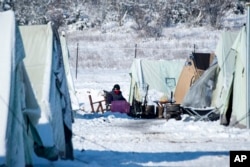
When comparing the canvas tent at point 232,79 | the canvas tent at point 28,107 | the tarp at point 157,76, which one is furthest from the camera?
the tarp at point 157,76

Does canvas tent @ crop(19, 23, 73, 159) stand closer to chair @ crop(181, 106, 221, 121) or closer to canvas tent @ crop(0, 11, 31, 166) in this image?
canvas tent @ crop(0, 11, 31, 166)

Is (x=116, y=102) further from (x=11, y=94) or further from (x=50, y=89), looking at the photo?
(x=11, y=94)

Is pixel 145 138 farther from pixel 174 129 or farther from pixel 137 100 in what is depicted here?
pixel 137 100

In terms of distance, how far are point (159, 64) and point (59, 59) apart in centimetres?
1581

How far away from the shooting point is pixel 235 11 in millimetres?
55000

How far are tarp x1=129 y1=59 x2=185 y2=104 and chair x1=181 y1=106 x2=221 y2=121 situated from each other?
249 inches

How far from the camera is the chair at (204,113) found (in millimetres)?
21516

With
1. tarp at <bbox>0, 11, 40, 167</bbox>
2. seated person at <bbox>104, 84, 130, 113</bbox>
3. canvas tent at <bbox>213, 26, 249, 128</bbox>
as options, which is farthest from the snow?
seated person at <bbox>104, 84, 130, 113</bbox>

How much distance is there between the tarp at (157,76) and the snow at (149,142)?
4862 millimetres

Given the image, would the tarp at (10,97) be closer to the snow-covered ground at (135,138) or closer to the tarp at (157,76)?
the snow-covered ground at (135,138)

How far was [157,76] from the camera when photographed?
28719 millimetres

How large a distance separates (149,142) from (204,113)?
5.89 metres

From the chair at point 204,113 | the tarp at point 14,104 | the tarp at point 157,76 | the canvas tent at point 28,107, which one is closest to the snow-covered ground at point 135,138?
the chair at point 204,113

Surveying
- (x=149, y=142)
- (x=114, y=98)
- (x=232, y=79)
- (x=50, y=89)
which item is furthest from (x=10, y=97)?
(x=114, y=98)
